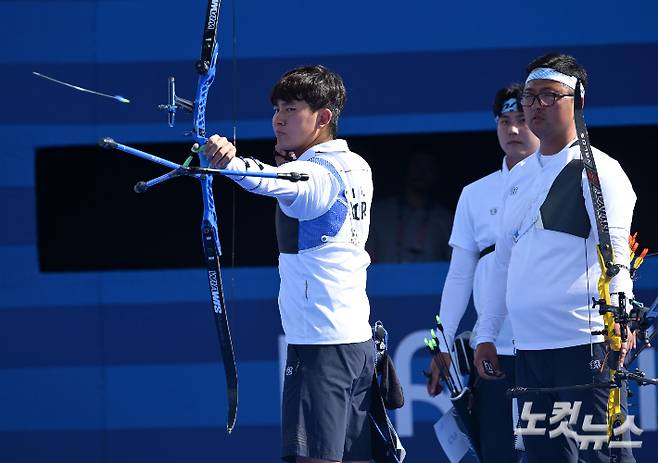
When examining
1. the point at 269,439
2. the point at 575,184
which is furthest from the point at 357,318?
the point at 269,439

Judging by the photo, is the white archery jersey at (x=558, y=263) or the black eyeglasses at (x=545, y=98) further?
the black eyeglasses at (x=545, y=98)

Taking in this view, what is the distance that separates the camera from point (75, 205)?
4.94 m

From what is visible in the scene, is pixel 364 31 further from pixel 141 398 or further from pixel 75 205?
pixel 141 398

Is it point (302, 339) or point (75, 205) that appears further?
point (75, 205)

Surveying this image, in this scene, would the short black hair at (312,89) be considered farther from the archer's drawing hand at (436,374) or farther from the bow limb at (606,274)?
the archer's drawing hand at (436,374)

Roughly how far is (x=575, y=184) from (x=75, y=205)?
229 centimetres

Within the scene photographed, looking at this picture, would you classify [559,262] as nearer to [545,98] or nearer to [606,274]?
[606,274]

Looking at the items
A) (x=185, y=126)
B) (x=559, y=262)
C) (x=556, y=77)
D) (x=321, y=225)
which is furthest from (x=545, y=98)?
(x=185, y=126)

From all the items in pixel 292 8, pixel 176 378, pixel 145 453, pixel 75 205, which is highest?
pixel 292 8

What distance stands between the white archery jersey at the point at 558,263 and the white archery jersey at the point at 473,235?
1.87ft

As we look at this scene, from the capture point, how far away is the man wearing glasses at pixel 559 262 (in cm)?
330

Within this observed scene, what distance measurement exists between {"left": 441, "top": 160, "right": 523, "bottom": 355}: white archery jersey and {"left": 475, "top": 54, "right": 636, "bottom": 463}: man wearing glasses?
53cm

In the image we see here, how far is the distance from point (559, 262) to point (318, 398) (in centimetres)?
74

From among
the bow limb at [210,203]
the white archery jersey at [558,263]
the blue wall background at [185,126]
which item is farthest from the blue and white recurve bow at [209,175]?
the blue wall background at [185,126]
